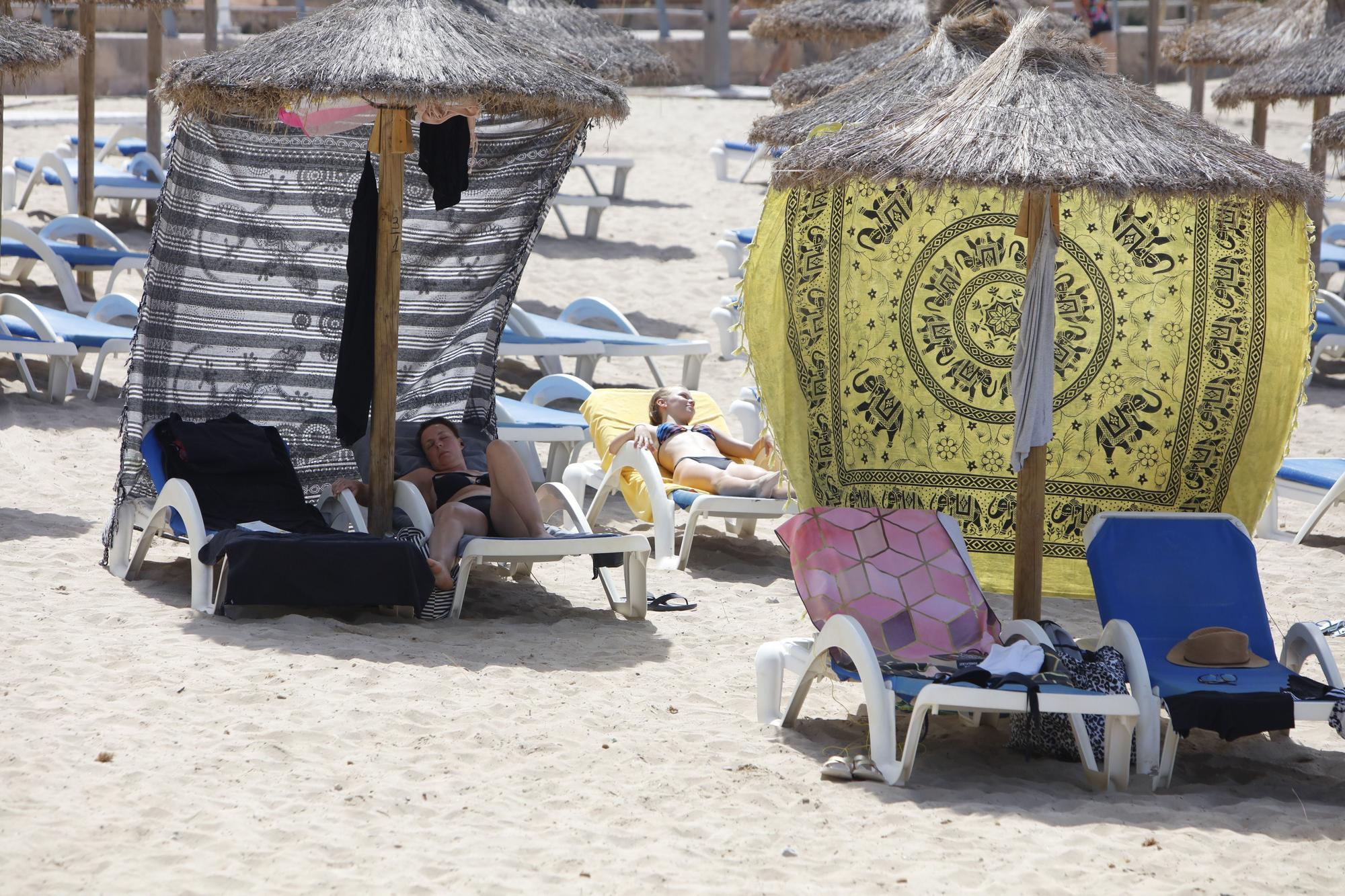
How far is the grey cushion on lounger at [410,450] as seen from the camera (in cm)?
602

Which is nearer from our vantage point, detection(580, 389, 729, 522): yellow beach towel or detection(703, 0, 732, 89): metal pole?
detection(580, 389, 729, 522): yellow beach towel

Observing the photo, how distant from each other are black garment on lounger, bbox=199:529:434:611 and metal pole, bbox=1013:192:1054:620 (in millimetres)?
2026

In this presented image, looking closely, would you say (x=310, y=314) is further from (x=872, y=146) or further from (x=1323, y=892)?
(x=1323, y=892)

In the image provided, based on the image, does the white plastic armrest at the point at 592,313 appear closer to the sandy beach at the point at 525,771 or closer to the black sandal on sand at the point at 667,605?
the sandy beach at the point at 525,771

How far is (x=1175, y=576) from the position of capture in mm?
4500

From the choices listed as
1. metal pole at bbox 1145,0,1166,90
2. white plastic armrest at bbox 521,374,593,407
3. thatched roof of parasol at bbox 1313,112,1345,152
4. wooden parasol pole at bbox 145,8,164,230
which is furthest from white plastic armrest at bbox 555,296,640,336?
metal pole at bbox 1145,0,1166,90

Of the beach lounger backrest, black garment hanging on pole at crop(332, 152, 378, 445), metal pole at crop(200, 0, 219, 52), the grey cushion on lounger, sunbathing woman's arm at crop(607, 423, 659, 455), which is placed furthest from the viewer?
metal pole at crop(200, 0, 219, 52)

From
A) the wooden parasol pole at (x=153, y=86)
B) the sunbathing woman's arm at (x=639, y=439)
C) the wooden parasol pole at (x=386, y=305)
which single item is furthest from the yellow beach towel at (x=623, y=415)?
the wooden parasol pole at (x=153, y=86)

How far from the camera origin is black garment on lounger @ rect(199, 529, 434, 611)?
4848 millimetres

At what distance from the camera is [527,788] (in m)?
3.66

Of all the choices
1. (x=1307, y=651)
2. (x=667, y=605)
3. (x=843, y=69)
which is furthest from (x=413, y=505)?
(x=843, y=69)

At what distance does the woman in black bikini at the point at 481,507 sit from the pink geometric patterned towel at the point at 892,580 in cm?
112

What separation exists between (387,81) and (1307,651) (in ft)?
11.4

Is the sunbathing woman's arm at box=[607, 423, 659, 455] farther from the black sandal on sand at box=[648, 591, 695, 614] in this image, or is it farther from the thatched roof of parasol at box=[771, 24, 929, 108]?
the thatched roof of parasol at box=[771, 24, 929, 108]
